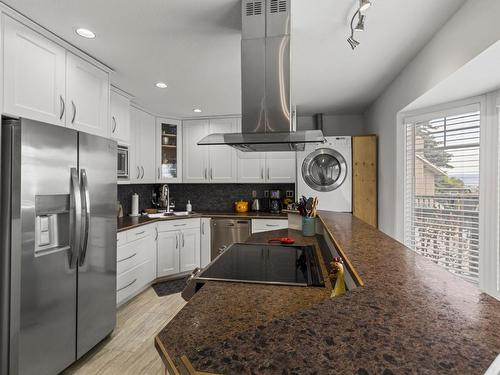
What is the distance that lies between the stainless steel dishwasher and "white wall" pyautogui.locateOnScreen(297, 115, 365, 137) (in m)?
1.84

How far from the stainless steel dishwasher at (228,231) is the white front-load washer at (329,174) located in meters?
0.91

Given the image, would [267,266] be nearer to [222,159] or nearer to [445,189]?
[445,189]

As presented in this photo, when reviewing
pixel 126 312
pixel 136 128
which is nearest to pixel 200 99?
pixel 136 128

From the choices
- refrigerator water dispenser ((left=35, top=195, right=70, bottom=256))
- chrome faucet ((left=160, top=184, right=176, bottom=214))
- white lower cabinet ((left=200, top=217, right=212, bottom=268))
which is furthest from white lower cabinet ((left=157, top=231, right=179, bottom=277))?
refrigerator water dispenser ((left=35, top=195, right=70, bottom=256))

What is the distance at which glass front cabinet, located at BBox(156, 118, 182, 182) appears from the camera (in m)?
4.26

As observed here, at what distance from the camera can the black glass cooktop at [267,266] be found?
4.52 feet

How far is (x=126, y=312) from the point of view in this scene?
295 centimetres

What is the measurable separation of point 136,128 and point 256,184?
1987mm

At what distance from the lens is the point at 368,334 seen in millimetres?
499

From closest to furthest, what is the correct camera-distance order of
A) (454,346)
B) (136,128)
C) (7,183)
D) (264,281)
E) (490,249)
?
(454,346), (264,281), (7,183), (490,249), (136,128)

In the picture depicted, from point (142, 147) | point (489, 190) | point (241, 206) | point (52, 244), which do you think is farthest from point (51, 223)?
point (489, 190)

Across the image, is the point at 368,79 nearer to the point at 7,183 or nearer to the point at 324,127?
the point at 324,127

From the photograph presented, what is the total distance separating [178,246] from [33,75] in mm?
2663

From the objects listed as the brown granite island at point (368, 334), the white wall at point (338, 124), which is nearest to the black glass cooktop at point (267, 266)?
the brown granite island at point (368, 334)
